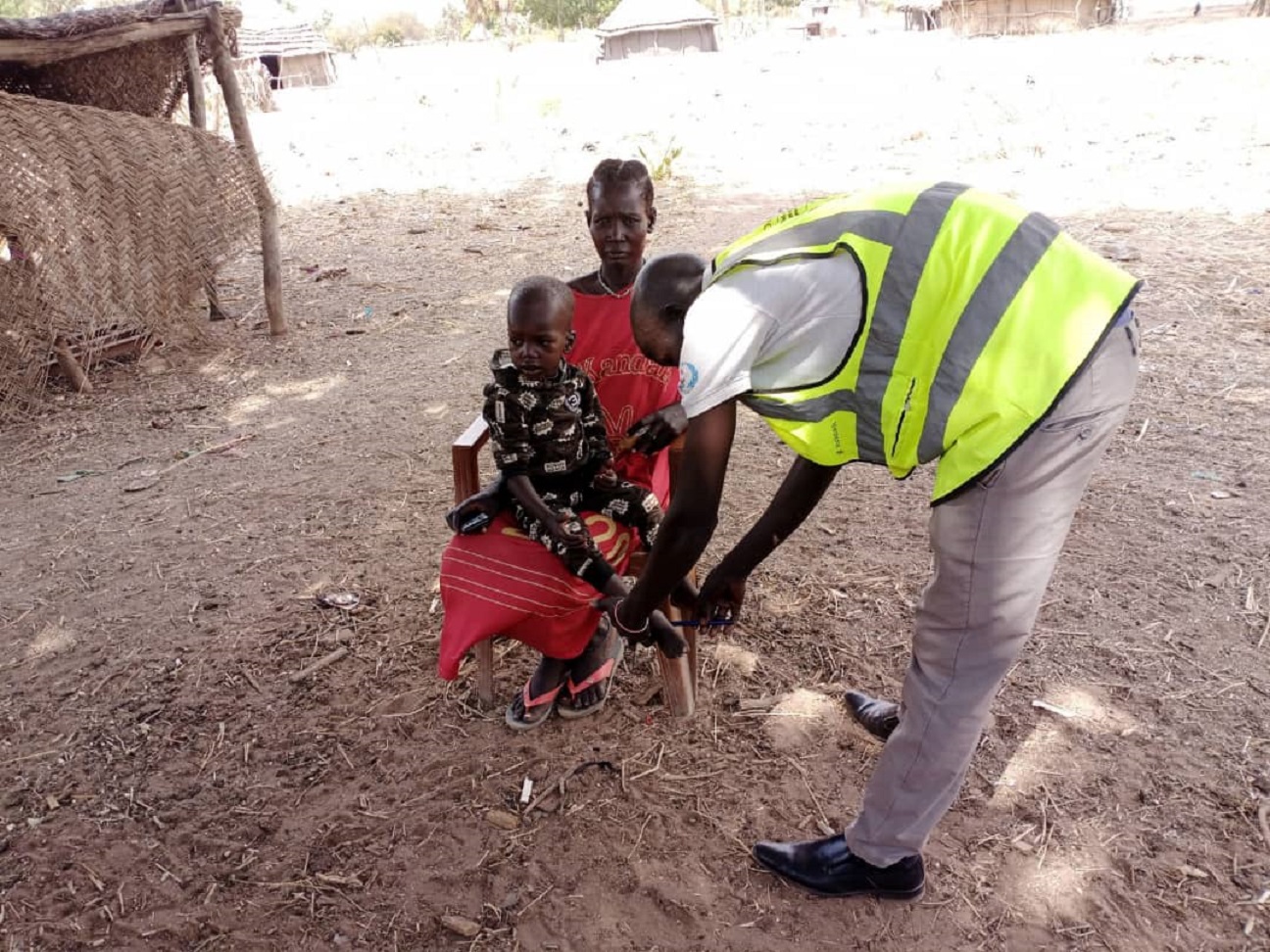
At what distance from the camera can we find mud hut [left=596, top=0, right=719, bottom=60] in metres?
19.3

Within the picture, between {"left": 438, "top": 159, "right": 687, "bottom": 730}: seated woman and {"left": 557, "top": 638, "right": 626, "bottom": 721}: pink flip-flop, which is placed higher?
{"left": 438, "top": 159, "right": 687, "bottom": 730}: seated woman

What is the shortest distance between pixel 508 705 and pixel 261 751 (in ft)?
2.05

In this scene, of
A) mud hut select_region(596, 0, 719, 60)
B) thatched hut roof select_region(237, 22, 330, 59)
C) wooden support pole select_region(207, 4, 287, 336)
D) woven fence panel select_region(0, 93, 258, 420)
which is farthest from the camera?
mud hut select_region(596, 0, 719, 60)

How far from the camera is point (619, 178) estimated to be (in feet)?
8.02

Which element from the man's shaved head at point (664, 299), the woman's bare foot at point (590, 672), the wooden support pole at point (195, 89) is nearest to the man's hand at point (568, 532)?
the woman's bare foot at point (590, 672)

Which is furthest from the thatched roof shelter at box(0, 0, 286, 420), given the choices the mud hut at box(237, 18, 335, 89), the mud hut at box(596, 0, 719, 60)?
the mud hut at box(596, 0, 719, 60)

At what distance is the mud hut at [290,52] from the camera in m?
18.1

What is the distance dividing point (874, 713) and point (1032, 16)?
659 inches

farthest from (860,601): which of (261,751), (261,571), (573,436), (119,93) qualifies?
(119,93)

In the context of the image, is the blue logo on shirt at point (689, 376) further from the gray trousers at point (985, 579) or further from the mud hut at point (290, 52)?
the mud hut at point (290, 52)

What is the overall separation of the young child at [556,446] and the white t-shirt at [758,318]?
79 cm

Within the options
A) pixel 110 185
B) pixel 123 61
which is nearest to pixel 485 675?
pixel 110 185

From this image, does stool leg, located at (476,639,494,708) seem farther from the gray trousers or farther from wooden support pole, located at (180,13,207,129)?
wooden support pole, located at (180,13,207,129)

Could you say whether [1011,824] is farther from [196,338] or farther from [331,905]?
[196,338]
